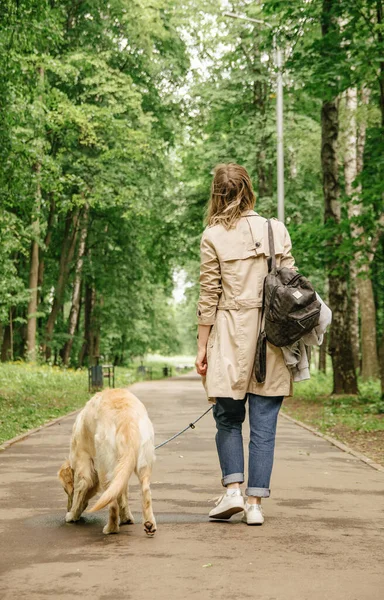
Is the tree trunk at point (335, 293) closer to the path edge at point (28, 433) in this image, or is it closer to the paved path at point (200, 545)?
the path edge at point (28, 433)

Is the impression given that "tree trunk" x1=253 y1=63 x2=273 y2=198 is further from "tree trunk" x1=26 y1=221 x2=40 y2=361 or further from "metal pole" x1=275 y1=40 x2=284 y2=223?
"tree trunk" x1=26 y1=221 x2=40 y2=361

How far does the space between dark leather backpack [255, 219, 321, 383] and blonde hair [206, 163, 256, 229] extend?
0.53 m

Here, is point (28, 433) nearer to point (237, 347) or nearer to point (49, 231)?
point (237, 347)

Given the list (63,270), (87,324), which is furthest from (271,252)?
(87,324)

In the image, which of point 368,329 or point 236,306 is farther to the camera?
point 368,329

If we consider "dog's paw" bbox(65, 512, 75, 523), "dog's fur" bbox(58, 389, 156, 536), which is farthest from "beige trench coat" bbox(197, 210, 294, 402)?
"dog's paw" bbox(65, 512, 75, 523)

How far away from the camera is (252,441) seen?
18.0 feet

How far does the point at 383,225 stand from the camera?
1538 centimetres

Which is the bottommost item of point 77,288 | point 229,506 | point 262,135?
point 229,506

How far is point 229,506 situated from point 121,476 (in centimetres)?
102

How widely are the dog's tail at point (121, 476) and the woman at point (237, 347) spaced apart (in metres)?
0.84

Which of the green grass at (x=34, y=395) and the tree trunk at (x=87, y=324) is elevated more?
the tree trunk at (x=87, y=324)

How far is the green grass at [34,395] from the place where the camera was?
12812 mm

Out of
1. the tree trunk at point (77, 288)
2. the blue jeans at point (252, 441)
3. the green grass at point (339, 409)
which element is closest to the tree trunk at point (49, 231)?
the tree trunk at point (77, 288)
